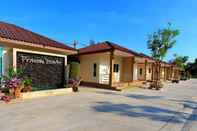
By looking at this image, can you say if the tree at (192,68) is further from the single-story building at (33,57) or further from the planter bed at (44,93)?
the planter bed at (44,93)

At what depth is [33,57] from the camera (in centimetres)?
1329

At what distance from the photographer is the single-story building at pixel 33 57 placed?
1192 centimetres

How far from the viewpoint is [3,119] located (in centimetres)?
695

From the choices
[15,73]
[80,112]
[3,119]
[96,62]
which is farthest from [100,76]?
[3,119]

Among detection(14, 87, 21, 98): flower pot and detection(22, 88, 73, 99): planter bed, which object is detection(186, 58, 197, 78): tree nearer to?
detection(22, 88, 73, 99): planter bed

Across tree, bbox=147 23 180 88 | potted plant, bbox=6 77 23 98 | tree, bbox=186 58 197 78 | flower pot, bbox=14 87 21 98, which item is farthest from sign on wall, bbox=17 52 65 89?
tree, bbox=186 58 197 78

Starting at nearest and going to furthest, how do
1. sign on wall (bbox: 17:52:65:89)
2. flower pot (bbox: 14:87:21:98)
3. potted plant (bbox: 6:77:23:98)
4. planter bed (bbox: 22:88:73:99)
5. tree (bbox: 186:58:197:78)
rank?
potted plant (bbox: 6:77:23:98) < flower pot (bbox: 14:87:21:98) < planter bed (bbox: 22:88:73:99) < sign on wall (bbox: 17:52:65:89) < tree (bbox: 186:58:197:78)

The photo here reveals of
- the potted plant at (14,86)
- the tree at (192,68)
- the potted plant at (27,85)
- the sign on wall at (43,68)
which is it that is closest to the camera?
the potted plant at (14,86)

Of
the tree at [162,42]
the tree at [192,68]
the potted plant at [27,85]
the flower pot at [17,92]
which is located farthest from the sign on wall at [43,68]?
the tree at [192,68]

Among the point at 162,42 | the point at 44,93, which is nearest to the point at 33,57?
the point at 44,93

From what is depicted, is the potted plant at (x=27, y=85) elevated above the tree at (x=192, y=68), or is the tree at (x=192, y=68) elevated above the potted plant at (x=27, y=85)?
the tree at (x=192, y=68)

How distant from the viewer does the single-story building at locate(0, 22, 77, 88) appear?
469 inches

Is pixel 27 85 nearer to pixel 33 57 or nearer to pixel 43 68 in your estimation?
pixel 33 57

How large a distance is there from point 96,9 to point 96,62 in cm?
519
